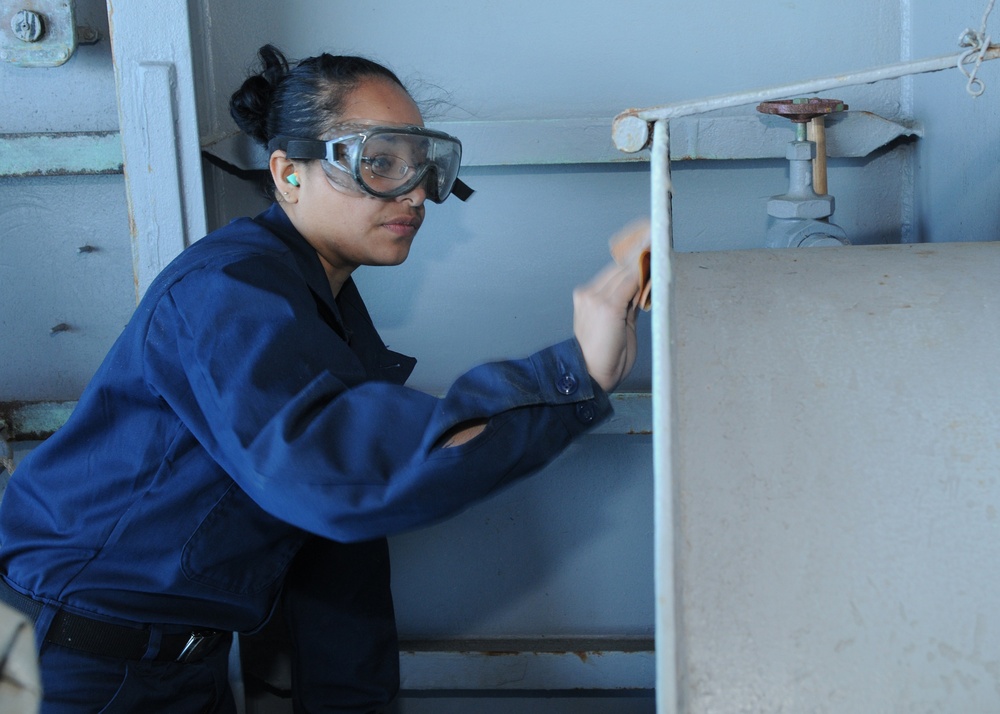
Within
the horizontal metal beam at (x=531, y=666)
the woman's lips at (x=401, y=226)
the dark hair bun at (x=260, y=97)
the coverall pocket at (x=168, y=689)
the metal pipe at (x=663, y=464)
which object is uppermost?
the dark hair bun at (x=260, y=97)

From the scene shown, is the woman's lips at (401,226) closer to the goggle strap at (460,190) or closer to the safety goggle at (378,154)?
the safety goggle at (378,154)

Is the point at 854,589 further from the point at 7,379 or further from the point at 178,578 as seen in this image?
the point at 7,379

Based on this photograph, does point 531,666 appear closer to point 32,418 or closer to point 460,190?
point 460,190

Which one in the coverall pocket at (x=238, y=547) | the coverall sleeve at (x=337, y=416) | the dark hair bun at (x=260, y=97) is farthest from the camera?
the dark hair bun at (x=260, y=97)

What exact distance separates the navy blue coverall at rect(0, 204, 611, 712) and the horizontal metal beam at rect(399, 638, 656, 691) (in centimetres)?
44

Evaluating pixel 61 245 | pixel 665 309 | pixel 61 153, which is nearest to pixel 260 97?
pixel 61 153

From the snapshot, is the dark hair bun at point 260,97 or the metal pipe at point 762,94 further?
the dark hair bun at point 260,97

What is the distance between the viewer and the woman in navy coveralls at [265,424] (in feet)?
Result: 2.56

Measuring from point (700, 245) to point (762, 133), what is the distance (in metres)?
0.22

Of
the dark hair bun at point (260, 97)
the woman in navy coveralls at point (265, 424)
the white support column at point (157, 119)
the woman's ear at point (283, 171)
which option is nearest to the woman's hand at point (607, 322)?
the woman in navy coveralls at point (265, 424)

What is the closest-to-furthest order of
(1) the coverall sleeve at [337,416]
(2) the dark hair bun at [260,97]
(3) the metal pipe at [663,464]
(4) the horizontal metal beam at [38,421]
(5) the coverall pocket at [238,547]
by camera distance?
1. (3) the metal pipe at [663,464]
2. (1) the coverall sleeve at [337,416]
3. (5) the coverall pocket at [238,547]
4. (2) the dark hair bun at [260,97]
5. (4) the horizontal metal beam at [38,421]

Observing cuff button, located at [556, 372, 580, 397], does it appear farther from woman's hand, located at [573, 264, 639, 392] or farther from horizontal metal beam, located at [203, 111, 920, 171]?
horizontal metal beam, located at [203, 111, 920, 171]

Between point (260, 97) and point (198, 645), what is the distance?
734 mm

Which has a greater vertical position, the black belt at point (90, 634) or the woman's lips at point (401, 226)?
the woman's lips at point (401, 226)
